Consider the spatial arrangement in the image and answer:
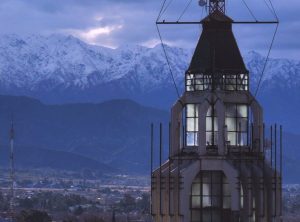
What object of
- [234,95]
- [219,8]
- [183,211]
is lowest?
[183,211]

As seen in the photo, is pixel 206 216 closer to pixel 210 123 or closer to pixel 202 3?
pixel 210 123

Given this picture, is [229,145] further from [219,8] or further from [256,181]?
[219,8]

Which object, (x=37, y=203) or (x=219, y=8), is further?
(x=37, y=203)

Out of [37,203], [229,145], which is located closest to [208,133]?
[229,145]

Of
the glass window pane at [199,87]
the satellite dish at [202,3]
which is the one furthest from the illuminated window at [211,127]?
the satellite dish at [202,3]

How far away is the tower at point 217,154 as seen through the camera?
1569cm

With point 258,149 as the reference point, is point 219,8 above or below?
above

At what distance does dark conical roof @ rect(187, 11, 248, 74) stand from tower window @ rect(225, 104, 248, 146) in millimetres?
469

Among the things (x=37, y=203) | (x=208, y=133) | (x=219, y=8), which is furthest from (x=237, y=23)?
(x=37, y=203)

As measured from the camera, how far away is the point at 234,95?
15.9 m

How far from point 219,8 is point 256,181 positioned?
2153 millimetres

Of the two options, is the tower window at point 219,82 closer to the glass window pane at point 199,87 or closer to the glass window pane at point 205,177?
the glass window pane at point 199,87

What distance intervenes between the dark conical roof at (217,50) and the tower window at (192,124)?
0.47m

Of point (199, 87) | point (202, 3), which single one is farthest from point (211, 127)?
point (202, 3)
